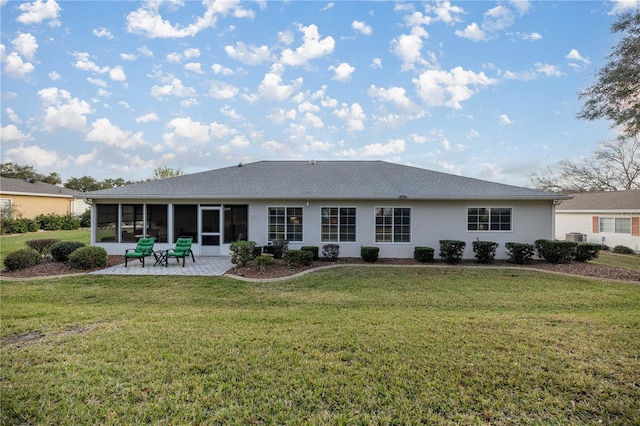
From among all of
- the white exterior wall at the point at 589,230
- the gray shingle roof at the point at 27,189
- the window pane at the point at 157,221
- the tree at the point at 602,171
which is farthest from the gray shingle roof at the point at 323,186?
the tree at the point at 602,171

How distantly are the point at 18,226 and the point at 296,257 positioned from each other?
81.6ft

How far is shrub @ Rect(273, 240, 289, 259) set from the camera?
38.7 feet

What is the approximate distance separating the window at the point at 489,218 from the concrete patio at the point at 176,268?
9768 mm

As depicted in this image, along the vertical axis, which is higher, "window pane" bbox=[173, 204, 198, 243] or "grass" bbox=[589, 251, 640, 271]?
"window pane" bbox=[173, 204, 198, 243]

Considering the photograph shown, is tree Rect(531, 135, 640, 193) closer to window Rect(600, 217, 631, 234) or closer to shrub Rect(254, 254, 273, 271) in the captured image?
window Rect(600, 217, 631, 234)

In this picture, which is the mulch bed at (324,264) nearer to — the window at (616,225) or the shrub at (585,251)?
the shrub at (585,251)

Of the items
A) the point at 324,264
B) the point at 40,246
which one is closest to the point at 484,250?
the point at 324,264

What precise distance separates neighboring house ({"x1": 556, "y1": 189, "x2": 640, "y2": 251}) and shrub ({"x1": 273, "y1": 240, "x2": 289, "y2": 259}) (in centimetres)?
2074

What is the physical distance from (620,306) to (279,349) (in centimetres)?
731

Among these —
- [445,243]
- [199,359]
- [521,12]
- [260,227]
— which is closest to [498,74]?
[521,12]

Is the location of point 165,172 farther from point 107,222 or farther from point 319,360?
point 319,360

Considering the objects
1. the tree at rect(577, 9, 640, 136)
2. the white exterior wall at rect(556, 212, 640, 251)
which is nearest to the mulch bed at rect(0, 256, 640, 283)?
the tree at rect(577, 9, 640, 136)

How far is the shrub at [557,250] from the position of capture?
1123cm

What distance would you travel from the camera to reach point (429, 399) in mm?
2879
